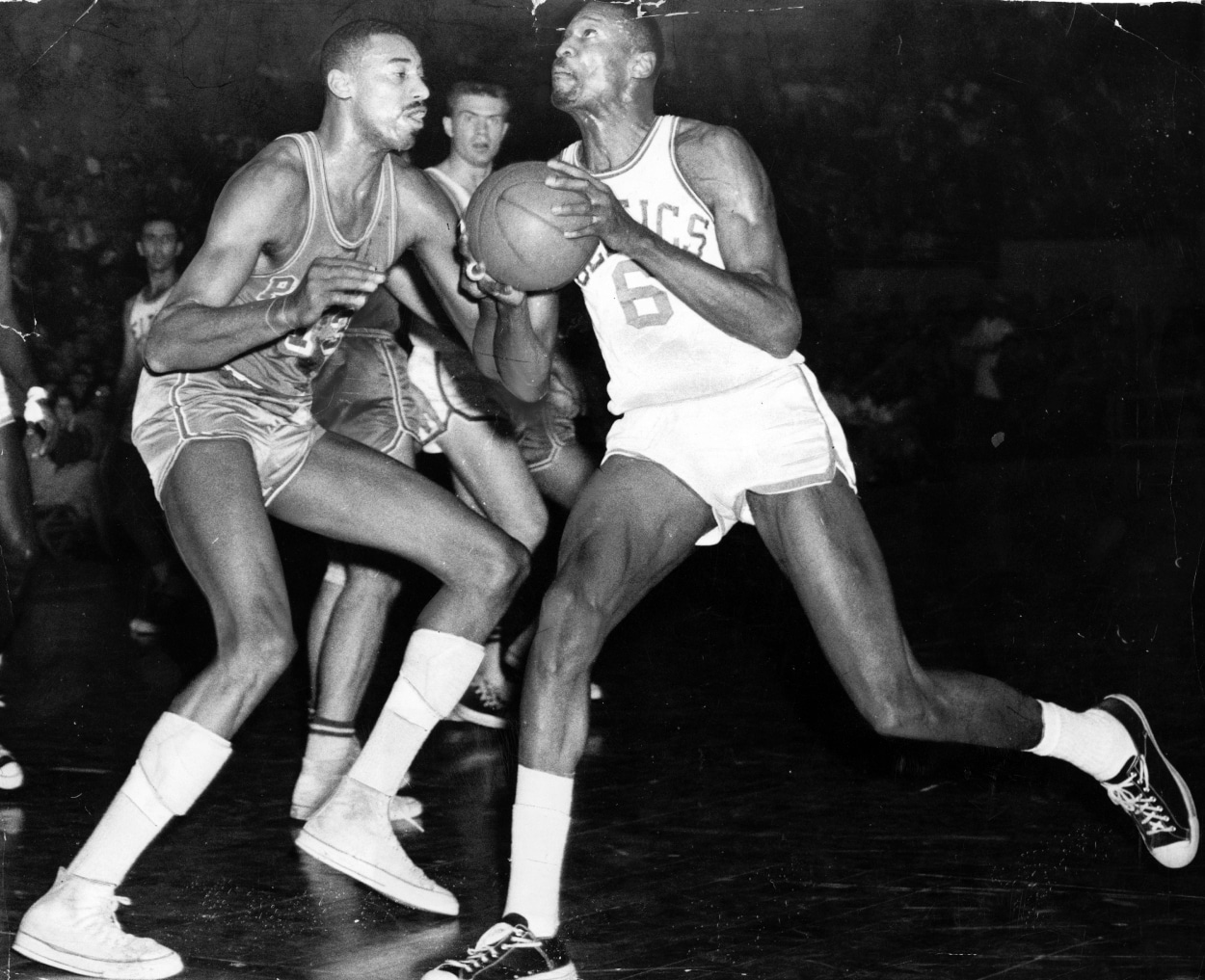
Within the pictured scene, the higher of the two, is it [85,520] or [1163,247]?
[1163,247]

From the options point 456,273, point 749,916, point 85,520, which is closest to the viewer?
point 749,916

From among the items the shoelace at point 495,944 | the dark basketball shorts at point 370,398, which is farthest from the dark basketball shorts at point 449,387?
the shoelace at point 495,944

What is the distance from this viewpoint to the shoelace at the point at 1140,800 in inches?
149

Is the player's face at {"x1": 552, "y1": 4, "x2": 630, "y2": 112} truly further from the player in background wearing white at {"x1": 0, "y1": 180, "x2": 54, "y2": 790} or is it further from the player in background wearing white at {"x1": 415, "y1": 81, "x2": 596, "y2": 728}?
the player in background wearing white at {"x1": 0, "y1": 180, "x2": 54, "y2": 790}

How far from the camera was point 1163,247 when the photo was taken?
619 centimetres

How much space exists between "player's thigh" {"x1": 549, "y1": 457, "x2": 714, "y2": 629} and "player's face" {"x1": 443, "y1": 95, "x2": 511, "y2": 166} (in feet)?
6.66

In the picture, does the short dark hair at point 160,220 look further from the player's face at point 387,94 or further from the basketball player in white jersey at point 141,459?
the player's face at point 387,94

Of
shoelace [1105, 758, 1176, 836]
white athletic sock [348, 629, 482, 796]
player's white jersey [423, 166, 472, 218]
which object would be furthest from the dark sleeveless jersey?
shoelace [1105, 758, 1176, 836]

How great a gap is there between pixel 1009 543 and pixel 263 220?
577 centimetres

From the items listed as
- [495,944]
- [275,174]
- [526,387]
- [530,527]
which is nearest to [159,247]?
[530,527]

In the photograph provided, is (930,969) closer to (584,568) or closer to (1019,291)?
(584,568)

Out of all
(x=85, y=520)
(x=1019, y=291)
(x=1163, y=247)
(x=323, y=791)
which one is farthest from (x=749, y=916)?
(x=1019, y=291)

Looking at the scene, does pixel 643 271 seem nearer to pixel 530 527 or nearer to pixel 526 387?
pixel 526 387

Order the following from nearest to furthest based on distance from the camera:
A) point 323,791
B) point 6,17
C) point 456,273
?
point 456,273, point 323,791, point 6,17
